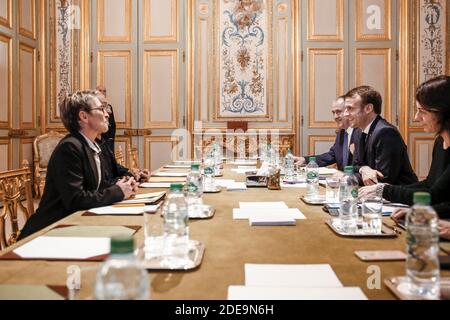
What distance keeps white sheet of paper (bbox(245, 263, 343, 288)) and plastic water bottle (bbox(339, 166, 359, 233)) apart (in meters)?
0.47

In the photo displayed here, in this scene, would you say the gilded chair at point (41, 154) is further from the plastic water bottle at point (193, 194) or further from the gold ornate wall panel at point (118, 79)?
the plastic water bottle at point (193, 194)

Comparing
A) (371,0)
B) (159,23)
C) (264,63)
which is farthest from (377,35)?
(159,23)

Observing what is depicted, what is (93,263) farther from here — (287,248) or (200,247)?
(287,248)

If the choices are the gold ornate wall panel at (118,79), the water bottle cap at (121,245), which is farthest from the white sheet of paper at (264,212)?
the gold ornate wall panel at (118,79)

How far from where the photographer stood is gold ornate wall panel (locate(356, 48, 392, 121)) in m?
7.00

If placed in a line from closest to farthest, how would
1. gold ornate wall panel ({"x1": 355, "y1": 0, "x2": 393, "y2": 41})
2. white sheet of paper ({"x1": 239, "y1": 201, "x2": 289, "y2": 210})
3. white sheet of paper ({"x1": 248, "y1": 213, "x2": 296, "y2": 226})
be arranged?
white sheet of paper ({"x1": 248, "y1": 213, "x2": 296, "y2": 226}) < white sheet of paper ({"x1": 239, "y1": 201, "x2": 289, "y2": 210}) < gold ornate wall panel ({"x1": 355, "y1": 0, "x2": 393, "y2": 41})

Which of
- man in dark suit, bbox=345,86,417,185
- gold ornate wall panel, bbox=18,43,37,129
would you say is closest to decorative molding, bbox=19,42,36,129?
gold ornate wall panel, bbox=18,43,37,129

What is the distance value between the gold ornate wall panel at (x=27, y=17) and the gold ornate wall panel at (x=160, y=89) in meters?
1.59

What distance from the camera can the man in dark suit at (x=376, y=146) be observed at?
122 inches

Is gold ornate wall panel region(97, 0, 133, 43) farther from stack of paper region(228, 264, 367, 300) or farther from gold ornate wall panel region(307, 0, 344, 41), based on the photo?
stack of paper region(228, 264, 367, 300)

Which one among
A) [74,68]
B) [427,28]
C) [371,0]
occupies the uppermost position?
[371,0]

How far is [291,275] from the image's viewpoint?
4.01 ft

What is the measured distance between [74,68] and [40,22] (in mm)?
789

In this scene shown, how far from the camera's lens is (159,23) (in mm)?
7098
